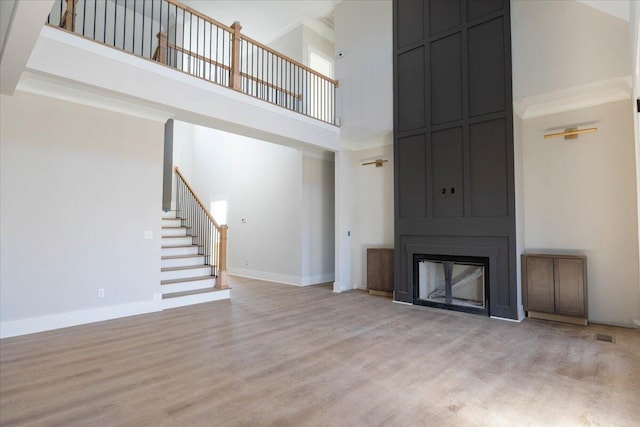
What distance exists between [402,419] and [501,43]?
198 inches

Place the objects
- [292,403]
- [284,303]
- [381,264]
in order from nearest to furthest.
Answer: [292,403] → [284,303] → [381,264]

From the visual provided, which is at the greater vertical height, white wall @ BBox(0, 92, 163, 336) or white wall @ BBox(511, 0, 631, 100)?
white wall @ BBox(511, 0, 631, 100)

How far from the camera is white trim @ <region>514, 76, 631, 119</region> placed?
4.31 metres

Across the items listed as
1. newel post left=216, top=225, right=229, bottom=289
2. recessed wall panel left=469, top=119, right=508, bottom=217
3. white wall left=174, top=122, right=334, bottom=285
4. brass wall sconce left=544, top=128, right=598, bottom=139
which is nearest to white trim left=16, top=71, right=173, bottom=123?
newel post left=216, top=225, right=229, bottom=289

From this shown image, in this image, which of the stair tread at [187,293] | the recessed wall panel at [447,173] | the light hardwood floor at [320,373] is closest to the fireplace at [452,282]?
the light hardwood floor at [320,373]

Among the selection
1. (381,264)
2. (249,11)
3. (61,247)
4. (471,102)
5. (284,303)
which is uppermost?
(249,11)

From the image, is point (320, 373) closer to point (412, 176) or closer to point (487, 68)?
point (412, 176)

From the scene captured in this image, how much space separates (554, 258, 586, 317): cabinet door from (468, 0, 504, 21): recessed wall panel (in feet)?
12.0

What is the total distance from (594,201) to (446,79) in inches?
107

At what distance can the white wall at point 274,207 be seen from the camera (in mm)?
7551

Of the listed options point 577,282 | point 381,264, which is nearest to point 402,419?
point 577,282

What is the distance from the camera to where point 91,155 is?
463 centimetres

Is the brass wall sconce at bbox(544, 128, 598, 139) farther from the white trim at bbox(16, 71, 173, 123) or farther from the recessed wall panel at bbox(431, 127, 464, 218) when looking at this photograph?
the white trim at bbox(16, 71, 173, 123)

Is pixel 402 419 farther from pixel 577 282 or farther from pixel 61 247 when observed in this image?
pixel 61 247
